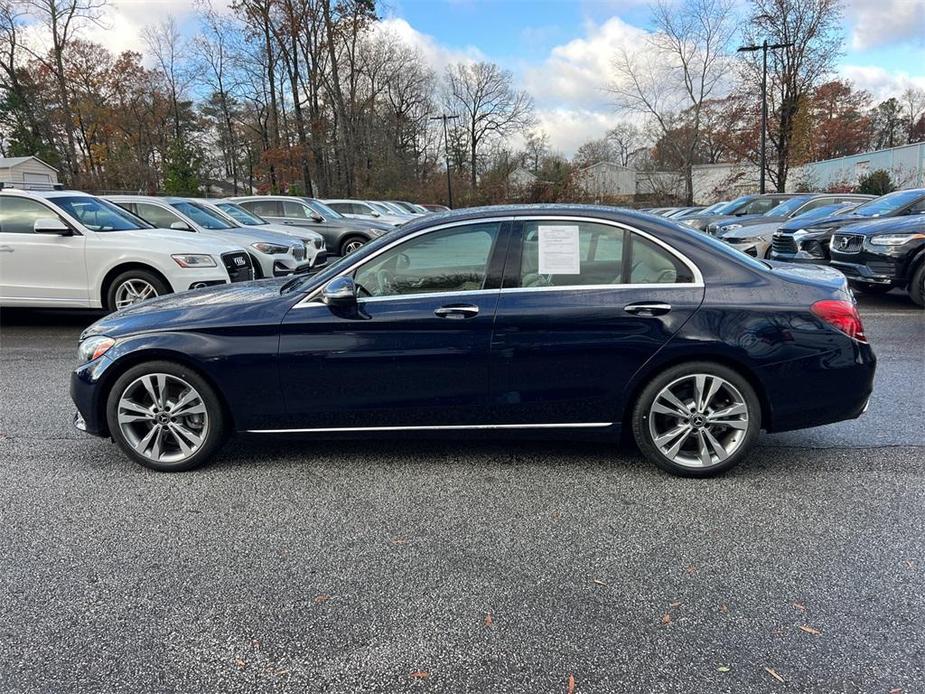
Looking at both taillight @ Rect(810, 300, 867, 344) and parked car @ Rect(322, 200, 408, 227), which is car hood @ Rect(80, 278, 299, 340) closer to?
taillight @ Rect(810, 300, 867, 344)

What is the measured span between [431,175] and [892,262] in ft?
166

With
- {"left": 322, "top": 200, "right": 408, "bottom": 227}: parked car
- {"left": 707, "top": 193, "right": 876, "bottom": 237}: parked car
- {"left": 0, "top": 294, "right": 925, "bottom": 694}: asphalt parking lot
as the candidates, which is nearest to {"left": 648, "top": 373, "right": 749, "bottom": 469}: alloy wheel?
{"left": 0, "top": 294, "right": 925, "bottom": 694}: asphalt parking lot

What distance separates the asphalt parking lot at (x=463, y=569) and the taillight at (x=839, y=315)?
867mm

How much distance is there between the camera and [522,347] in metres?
3.79

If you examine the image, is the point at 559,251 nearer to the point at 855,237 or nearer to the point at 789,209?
the point at 855,237

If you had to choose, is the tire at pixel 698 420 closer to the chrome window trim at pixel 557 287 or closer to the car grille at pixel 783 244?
the chrome window trim at pixel 557 287

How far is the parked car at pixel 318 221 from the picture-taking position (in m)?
16.0

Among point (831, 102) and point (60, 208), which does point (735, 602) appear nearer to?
point (60, 208)

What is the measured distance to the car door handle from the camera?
3.75 metres

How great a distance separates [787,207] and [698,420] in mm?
14044

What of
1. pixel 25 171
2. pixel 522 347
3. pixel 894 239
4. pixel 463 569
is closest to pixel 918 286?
pixel 894 239

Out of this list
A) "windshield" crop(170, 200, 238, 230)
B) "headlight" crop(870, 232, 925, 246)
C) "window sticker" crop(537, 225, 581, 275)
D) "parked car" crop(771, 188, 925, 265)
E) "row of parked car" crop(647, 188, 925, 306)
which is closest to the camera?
"window sticker" crop(537, 225, 581, 275)

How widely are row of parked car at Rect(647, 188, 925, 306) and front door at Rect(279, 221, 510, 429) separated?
3.07 metres

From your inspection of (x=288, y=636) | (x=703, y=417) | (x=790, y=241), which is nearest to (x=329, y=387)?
(x=288, y=636)
